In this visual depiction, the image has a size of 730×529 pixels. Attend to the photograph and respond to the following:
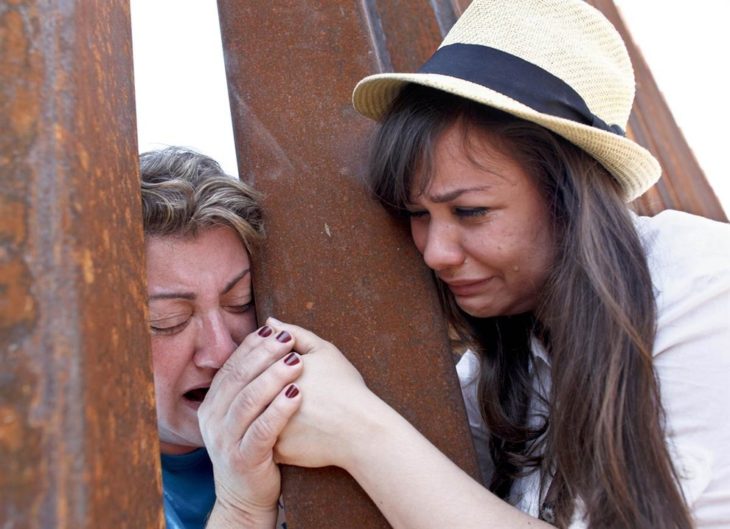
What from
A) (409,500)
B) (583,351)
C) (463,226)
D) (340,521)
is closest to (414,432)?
(409,500)

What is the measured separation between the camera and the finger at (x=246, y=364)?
1.47m

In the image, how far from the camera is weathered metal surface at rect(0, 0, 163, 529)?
0.53 meters

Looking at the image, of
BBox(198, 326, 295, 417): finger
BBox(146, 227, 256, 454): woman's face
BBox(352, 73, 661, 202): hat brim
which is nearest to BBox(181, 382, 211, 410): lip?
BBox(146, 227, 256, 454): woman's face

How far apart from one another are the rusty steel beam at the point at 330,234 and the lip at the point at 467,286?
96 millimetres

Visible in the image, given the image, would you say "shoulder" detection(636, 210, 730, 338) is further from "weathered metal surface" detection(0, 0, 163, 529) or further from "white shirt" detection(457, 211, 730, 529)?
"weathered metal surface" detection(0, 0, 163, 529)

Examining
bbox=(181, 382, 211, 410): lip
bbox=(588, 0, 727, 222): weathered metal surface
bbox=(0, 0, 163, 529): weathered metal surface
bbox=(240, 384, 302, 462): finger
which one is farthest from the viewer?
bbox=(588, 0, 727, 222): weathered metal surface

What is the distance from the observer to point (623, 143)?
5.34 feet

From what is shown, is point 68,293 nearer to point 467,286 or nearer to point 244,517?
point 244,517

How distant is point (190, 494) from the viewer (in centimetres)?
221

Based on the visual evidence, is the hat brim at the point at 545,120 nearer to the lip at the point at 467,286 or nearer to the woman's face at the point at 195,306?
the lip at the point at 467,286

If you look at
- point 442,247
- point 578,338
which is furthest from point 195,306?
point 578,338

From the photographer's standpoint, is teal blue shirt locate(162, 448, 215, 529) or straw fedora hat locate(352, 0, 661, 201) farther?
teal blue shirt locate(162, 448, 215, 529)

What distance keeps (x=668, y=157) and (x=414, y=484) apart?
3.49 m

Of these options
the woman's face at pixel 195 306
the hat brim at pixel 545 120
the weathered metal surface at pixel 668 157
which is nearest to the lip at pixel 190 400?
the woman's face at pixel 195 306
